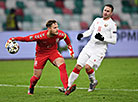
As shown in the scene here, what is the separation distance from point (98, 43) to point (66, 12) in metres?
13.9

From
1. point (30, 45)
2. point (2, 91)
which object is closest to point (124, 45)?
point (30, 45)

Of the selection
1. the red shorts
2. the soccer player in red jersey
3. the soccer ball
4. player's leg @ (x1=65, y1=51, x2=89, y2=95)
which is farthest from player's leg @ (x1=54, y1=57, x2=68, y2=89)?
the soccer ball

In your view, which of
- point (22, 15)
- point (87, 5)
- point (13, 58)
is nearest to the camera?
point (13, 58)

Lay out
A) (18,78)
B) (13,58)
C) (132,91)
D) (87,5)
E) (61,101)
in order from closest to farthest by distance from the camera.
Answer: (61,101) < (132,91) < (18,78) < (13,58) < (87,5)

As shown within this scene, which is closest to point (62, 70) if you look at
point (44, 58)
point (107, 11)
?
point (44, 58)

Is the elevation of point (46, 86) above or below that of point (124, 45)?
above

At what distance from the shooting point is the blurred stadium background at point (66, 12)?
21.0 m

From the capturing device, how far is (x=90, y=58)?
A: 27.6 ft

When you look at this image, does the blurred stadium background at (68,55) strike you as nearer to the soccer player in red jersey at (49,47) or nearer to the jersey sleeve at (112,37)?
the soccer player in red jersey at (49,47)

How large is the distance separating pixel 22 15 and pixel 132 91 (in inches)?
546

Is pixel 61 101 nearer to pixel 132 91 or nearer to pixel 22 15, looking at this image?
pixel 132 91

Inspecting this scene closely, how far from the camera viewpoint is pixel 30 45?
686 inches

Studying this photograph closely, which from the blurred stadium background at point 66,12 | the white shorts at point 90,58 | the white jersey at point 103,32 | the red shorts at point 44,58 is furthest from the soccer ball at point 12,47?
the blurred stadium background at point 66,12

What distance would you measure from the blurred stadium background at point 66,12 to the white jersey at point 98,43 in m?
11.8
